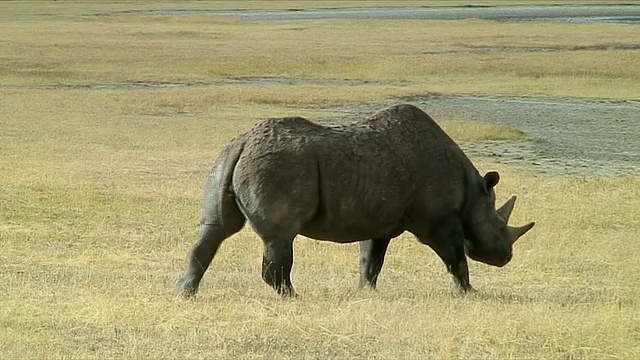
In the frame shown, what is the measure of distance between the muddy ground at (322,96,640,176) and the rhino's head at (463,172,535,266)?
9424 mm

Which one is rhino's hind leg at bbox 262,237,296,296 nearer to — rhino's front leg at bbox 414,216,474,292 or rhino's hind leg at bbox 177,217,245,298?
rhino's hind leg at bbox 177,217,245,298

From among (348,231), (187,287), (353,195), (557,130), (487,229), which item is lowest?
(557,130)

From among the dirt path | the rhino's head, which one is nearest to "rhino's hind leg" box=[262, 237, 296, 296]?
the rhino's head

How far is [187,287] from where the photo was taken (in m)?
11.3

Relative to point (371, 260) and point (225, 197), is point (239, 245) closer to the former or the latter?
point (371, 260)

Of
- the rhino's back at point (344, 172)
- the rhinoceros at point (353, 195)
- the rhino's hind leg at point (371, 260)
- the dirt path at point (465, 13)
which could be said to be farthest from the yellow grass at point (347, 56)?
the rhino's back at point (344, 172)

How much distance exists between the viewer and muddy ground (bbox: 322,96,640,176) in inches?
909

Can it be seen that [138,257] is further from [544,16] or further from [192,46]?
[544,16]

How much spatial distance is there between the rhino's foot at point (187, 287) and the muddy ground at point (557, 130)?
1169 cm

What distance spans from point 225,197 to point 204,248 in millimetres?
521

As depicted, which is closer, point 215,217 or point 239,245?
point 215,217

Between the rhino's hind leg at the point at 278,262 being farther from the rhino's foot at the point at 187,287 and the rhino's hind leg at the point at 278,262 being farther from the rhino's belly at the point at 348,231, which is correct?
the rhino's foot at the point at 187,287

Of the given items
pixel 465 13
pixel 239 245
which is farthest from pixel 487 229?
pixel 465 13

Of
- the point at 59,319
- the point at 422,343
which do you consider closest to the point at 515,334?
the point at 422,343
